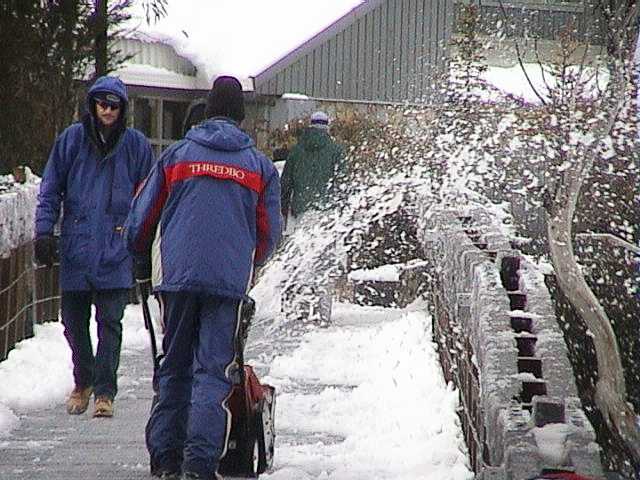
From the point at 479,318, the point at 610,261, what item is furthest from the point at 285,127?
the point at 479,318

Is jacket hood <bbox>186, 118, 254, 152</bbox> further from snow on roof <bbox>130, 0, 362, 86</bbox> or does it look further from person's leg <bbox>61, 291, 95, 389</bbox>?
snow on roof <bbox>130, 0, 362, 86</bbox>

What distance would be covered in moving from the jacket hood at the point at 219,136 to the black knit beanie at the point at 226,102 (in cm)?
8

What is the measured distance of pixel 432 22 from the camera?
24781mm

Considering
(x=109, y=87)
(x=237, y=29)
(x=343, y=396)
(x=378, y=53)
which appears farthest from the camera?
(x=378, y=53)

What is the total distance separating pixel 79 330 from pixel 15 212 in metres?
1.62

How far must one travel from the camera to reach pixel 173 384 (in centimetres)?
596


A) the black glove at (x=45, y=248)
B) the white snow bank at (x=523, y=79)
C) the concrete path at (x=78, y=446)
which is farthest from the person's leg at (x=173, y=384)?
the white snow bank at (x=523, y=79)

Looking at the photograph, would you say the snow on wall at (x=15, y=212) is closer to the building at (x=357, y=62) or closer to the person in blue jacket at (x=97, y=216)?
the person in blue jacket at (x=97, y=216)

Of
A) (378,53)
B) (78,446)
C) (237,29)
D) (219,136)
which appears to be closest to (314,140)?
(78,446)

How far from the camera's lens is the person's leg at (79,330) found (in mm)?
7559

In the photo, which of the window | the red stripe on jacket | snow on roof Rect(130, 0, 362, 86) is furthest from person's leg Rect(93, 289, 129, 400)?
the window

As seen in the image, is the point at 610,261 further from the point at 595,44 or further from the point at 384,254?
the point at 595,44

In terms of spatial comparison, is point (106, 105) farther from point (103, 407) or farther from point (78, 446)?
point (78, 446)

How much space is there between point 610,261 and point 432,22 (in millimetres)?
11066
